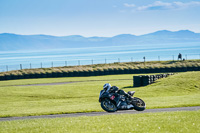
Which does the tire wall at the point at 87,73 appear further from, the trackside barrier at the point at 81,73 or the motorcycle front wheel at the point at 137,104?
the motorcycle front wheel at the point at 137,104

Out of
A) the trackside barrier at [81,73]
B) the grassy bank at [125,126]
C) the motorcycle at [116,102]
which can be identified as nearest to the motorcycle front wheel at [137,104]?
the motorcycle at [116,102]

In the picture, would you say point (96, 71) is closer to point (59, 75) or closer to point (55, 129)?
point (59, 75)

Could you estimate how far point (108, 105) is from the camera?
1688 cm

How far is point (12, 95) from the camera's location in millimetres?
33688

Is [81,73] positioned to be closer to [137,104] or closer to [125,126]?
[137,104]

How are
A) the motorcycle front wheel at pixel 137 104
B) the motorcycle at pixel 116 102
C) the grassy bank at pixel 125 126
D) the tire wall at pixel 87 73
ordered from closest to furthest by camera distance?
the grassy bank at pixel 125 126 → the motorcycle at pixel 116 102 → the motorcycle front wheel at pixel 137 104 → the tire wall at pixel 87 73

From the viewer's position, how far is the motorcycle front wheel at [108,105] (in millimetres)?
16703

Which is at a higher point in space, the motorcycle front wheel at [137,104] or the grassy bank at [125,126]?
the motorcycle front wheel at [137,104]

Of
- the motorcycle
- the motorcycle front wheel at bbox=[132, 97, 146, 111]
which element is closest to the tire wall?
the motorcycle front wheel at bbox=[132, 97, 146, 111]

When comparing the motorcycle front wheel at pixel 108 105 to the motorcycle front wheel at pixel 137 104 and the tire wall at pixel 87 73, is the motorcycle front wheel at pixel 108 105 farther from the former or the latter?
the tire wall at pixel 87 73

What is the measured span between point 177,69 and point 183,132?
48581 millimetres

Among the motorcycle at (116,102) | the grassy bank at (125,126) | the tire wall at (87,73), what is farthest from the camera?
the tire wall at (87,73)

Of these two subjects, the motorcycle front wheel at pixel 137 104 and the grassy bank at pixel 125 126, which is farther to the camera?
the motorcycle front wheel at pixel 137 104

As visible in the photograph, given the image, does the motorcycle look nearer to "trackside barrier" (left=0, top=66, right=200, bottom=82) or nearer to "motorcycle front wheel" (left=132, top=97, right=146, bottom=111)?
"motorcycle front wheel" (left=132, top=97, right=146, bottom=111)
